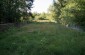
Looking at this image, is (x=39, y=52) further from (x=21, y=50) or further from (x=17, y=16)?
(x=17, y=16)

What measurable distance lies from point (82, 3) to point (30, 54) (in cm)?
1568

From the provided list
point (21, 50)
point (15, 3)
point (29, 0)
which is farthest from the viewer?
point (29, 0)

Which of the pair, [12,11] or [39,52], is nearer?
[39,52]

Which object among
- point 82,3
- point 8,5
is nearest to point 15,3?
point 8,5

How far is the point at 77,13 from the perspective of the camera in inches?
819

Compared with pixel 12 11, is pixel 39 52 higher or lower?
lower

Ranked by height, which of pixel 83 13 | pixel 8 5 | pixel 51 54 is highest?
pixel 8 5

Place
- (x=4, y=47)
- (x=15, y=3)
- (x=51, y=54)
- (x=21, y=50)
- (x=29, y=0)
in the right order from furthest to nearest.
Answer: (x=29, y=0)
(x=15, y=3)
(x=4, y=47)
(x=21, y=50)
(x=51, y=54)

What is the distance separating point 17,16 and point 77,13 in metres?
8.59

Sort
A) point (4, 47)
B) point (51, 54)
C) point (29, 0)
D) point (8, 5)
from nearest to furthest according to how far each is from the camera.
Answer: point (51, 54) < point (4, 47) < point (8, 5) < point (29, 0)

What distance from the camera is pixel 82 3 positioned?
2038 centimetres

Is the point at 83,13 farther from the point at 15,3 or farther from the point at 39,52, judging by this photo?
the point at 39,52

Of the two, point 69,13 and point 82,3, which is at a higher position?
point 82,3

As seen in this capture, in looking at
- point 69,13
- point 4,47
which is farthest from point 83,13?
point 4,47
